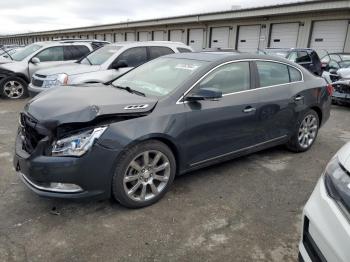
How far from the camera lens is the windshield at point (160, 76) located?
3673 mm

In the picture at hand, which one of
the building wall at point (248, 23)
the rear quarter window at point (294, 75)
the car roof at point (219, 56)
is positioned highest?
the building wall at point (248, 23)

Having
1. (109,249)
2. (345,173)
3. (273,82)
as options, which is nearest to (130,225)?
(109,249)

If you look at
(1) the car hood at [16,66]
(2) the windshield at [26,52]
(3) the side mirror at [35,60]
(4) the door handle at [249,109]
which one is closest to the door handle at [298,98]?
(4) the door handle at [249,109]

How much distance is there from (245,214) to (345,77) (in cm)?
713

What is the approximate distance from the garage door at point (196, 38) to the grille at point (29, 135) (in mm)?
23001

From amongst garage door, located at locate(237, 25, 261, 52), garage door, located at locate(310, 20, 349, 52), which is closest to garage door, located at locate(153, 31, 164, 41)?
garage door, located at locate(237, 25, 261, 52)

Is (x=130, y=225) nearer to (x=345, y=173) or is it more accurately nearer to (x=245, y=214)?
(x=245, y=214)

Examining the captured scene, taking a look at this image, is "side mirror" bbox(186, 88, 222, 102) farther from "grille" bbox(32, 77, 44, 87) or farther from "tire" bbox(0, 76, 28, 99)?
"tire" bbox(0, 76, 28, 99)

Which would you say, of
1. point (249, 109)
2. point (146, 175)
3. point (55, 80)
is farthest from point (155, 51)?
point (146, 175)

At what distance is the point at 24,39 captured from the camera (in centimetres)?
6912

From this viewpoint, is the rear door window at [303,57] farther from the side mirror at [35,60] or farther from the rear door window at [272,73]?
the side mirror at [35,60]

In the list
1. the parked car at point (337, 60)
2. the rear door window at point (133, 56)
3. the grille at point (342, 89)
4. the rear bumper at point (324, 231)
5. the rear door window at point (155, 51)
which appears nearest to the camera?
the rear bumper at point (324, 231)

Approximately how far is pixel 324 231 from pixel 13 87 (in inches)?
383

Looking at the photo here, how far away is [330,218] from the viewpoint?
5.84 feet
